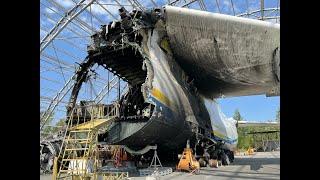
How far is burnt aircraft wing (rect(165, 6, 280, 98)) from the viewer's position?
55.2ft

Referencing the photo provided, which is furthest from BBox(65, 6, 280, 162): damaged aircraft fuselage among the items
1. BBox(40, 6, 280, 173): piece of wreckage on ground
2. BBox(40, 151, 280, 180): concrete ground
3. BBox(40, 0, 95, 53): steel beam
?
BBox(40, 0, 95, 53): steel beam

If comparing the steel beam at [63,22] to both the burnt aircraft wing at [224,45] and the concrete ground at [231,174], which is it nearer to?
the burnt aircraft wing at [224,45]

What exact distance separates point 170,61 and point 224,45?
2.83m

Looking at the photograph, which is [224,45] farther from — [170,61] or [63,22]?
[63,22]

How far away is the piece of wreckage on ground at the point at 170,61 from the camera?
51.9 ft

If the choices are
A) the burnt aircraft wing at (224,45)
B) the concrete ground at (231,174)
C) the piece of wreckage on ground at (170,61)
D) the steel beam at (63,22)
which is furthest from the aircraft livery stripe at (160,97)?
the steel beam at (63,22)

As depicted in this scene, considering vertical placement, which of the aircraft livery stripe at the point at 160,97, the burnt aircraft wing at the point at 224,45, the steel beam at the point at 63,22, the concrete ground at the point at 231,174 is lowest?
the concrete ground at the point at 231,174

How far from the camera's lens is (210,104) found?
86.7 ft
